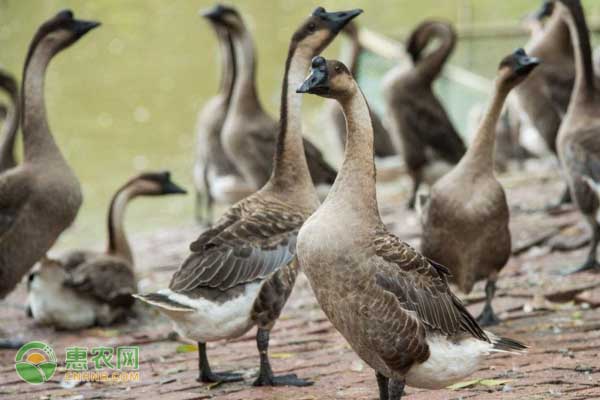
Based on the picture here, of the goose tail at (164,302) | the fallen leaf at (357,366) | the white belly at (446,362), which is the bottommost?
the fallen leaf at (357,366)

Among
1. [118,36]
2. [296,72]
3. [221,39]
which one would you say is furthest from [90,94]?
[296,72]

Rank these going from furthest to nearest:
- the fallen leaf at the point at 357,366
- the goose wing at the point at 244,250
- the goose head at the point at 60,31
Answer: the goose head at the point at 60,31 → the fallen leaf at the point at 357,366 → the goose wing at the point at 244,250

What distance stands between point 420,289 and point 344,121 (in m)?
6.60

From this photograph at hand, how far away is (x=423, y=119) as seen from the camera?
31.4ft

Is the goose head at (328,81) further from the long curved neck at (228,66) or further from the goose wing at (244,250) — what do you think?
the long curved neck at (228,66)

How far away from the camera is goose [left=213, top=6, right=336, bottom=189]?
8500 mm

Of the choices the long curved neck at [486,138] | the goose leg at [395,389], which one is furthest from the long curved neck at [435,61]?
the goose leg at [395,389]

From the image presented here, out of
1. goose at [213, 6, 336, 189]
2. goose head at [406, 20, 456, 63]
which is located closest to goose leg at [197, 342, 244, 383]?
goose at [213, 6, 336, 189]

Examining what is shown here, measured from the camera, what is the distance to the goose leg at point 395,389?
4078 millimetres

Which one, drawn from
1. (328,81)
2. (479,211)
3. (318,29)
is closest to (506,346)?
(328,81)

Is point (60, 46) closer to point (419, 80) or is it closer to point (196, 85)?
point (419, 80)

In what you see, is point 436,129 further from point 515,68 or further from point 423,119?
point 515,68

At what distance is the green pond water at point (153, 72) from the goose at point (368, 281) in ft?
24.1

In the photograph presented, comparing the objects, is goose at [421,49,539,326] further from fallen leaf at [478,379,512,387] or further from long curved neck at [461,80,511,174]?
fallen leaf at [478,379,512,387]
